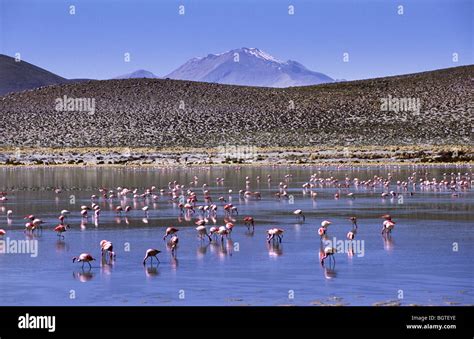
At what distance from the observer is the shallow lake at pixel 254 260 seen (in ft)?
42.4

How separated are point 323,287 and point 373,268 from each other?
1.97 m

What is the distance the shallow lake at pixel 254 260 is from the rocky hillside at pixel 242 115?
5460 cm

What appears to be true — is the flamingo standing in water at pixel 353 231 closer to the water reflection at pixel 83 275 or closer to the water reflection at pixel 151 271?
the water reflection at pixel 151 271

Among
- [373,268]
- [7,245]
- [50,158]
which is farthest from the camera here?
[50,158]

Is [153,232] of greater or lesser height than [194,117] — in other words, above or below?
below

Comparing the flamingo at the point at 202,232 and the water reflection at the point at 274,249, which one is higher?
the flamingo at the point at 202,232

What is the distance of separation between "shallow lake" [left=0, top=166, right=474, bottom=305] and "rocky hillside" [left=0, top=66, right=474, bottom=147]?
54.6 meters

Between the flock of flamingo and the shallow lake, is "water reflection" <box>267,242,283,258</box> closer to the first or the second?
the shallow lake

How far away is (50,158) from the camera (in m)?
71.1

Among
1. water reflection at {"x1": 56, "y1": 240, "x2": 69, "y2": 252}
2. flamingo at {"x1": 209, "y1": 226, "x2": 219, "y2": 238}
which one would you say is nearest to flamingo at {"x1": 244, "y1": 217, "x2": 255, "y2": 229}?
flamingo at {"x1": 209, "y1": 226, "x2": 219, "y2": 238}

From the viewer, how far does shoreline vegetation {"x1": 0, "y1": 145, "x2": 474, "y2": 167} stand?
65750 mm

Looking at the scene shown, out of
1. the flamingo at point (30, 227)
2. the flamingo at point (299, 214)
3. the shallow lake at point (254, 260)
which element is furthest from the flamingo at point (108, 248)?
the flamingo at point (299, 214)
